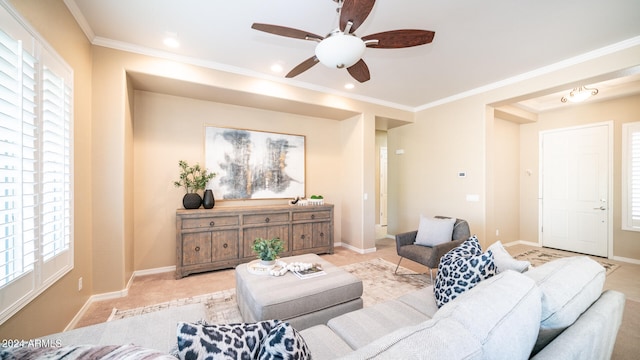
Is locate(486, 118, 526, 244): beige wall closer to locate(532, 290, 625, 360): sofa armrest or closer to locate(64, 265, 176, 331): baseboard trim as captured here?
locate(532, 290, 625, 360): sofa armrest

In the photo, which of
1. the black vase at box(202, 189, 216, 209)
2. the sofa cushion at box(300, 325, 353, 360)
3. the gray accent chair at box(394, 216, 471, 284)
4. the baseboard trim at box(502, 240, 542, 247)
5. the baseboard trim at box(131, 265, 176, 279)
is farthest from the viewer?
the baseboard trim at box(502, 240, 542, 247)

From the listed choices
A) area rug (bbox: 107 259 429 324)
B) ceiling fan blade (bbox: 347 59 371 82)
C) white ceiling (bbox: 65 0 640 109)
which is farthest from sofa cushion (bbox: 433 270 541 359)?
white ceiling (bbox: 65 0 640 109)

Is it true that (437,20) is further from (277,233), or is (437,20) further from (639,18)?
(277,233)

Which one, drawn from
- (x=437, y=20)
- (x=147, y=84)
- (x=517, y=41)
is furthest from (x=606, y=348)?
(x=147, y=84)

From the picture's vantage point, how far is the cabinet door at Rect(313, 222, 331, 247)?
425 cm

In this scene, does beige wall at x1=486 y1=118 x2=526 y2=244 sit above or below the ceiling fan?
below

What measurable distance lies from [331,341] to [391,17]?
264 cm

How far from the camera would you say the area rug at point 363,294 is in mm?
2416

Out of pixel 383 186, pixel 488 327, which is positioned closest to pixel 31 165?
pixel 488 327

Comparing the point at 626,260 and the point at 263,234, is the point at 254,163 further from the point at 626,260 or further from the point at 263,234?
the point at 626,260

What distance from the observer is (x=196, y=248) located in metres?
3.33

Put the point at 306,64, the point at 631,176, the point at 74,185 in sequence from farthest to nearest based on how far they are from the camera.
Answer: the point at 631,176 → the point at 306,64 → the point at 74,185

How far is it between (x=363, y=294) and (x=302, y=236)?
1.56 meters

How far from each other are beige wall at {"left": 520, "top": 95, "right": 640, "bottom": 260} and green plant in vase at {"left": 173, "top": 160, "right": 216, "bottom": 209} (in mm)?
6171
